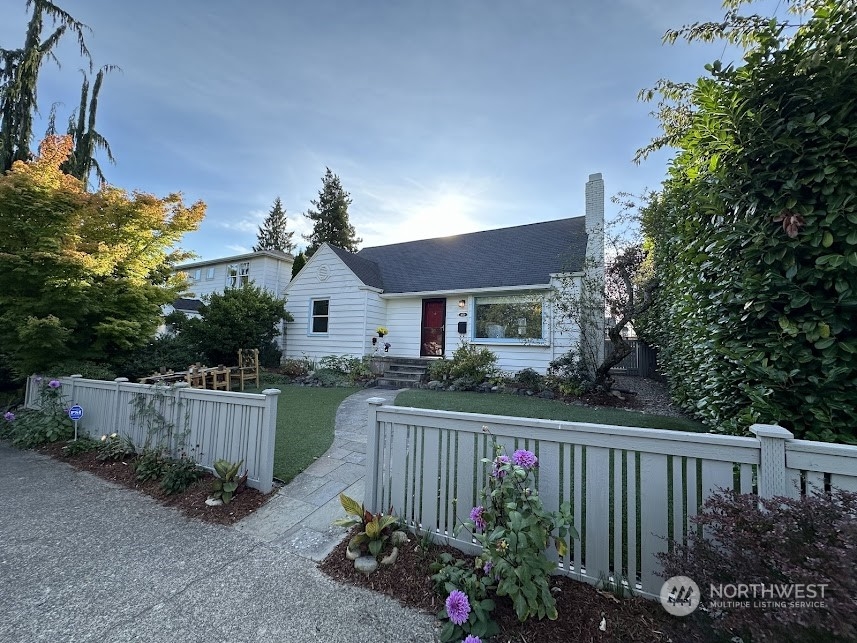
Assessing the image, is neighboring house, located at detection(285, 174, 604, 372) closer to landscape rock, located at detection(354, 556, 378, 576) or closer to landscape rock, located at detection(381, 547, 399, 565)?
landscape rock, located at detection(381, 547, 399, 565)

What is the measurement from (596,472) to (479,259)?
33.4 feet

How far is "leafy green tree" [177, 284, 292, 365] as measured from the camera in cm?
1102

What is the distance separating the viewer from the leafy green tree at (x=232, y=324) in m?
11.0

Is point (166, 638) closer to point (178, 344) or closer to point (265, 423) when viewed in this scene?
point (265, 423)

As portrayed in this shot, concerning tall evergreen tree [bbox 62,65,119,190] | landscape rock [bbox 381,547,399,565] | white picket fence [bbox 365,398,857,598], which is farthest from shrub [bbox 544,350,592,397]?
tall evergreen tree [bbox 62,65,119,190]

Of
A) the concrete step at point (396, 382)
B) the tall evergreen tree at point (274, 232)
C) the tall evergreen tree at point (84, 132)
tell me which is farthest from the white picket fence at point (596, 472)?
the tall evergreen tree at point (274, 232)

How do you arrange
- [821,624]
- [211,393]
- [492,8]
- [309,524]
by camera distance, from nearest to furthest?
[821,624], [309,524], [211,393], [492,8]

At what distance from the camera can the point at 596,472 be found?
2209 millimetres

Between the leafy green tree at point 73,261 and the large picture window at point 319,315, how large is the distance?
17.4ft

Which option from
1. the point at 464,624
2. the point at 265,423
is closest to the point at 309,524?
the point at 265,423

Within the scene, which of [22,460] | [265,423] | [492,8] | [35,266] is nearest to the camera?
[265,423]

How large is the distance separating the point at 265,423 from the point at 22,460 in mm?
4522

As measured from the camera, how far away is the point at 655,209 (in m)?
6.73

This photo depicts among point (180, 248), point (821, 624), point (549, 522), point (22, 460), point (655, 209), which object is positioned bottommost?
point (22, 460)
